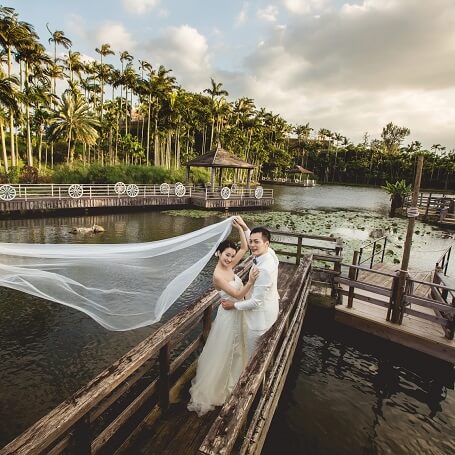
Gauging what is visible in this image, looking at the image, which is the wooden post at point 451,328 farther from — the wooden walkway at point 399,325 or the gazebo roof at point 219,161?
the gazebo roof at point 219,161

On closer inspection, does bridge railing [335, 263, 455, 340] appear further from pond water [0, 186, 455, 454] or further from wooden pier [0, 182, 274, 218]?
wooden pier [0, 182, 274, 218]

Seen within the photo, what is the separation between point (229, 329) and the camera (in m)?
3.52

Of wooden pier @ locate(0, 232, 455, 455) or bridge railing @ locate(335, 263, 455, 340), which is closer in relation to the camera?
wooden pier @ locate(0, 232, 455, 455)

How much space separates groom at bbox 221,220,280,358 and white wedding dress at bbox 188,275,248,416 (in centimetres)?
16

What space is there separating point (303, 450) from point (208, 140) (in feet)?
185

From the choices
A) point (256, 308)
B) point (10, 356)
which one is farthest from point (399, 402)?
point (10, 356)

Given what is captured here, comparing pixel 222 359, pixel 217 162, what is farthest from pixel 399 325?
pixel 217 162

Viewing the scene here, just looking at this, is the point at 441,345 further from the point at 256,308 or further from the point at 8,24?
the point at 8,24

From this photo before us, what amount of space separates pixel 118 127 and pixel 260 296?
43.7m

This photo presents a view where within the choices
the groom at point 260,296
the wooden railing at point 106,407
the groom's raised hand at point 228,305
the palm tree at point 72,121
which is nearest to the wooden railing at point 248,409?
the groom at point 260,296

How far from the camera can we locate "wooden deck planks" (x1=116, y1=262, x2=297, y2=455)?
Result: 310 cm

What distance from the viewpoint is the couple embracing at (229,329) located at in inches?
128

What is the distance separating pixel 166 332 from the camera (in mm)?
3375

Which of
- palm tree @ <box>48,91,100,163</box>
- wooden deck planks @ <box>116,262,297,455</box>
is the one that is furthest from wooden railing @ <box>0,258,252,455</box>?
palm tree @ <box>48,91,100,163</box>
